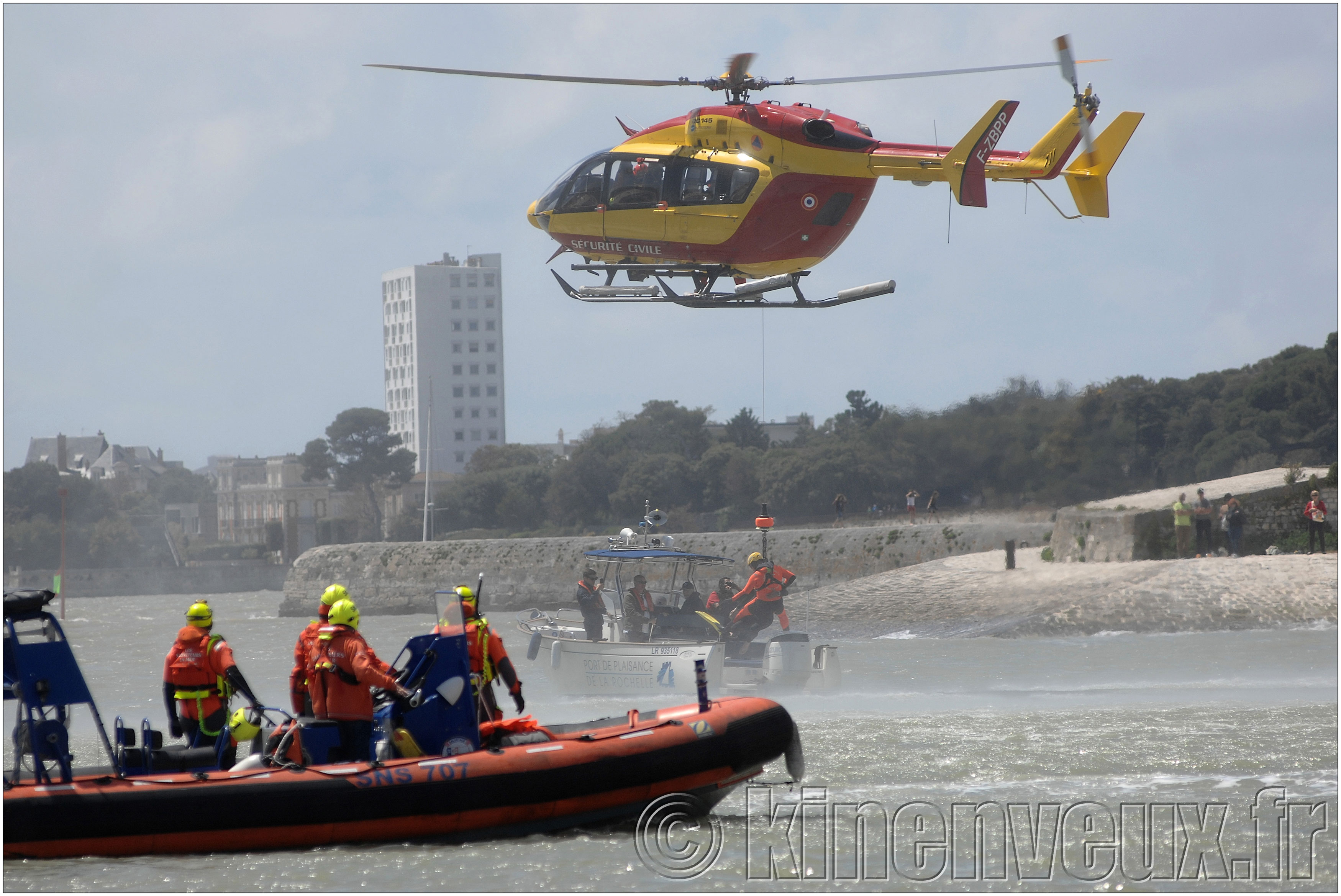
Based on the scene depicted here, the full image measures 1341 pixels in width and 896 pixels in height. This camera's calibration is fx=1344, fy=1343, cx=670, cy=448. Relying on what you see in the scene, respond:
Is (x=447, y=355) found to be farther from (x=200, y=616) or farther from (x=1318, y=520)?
(x=200, y=616)

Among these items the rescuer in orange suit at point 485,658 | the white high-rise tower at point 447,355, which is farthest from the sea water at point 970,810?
the white high-rise tower at point 447,355

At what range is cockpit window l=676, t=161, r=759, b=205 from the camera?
52.1 ft

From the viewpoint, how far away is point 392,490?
106 m

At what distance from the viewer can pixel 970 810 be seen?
9070 mm

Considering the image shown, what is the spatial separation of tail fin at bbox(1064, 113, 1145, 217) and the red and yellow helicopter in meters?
0.01

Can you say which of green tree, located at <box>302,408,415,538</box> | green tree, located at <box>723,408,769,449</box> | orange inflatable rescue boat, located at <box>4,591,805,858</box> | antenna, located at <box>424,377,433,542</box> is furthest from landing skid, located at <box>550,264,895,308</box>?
green tree, located at <box>302,408,415,538</box>

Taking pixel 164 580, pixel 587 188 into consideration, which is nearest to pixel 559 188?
pixel 587 188

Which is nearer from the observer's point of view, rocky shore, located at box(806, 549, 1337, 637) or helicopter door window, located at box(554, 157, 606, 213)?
helicopter door window, located at box(554, 157, 606, 213)

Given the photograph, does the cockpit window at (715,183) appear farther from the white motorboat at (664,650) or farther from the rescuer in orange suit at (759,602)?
the rescuer in orange suit at (759,602)

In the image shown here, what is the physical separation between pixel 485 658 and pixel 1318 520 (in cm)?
2027

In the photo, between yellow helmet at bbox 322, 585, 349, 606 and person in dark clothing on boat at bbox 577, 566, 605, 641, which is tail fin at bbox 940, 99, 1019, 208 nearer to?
person in dark clothing on boat at bbox 577, 566, 605, 641

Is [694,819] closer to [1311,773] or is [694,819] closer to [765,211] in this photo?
[1311,773]

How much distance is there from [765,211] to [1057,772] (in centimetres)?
794

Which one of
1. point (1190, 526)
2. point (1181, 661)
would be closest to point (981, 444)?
point (1190, 526)
